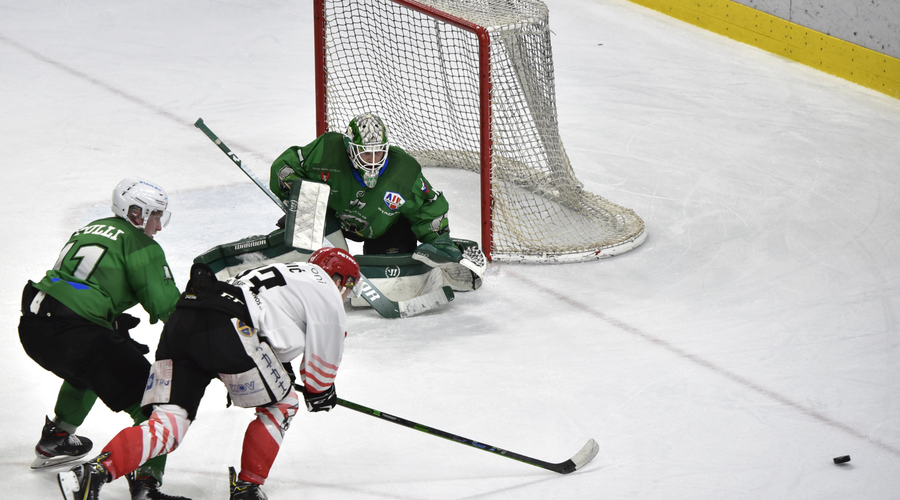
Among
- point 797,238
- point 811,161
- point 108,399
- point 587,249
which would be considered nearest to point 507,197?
point 587,249

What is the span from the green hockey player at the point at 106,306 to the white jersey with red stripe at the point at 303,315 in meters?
0.37

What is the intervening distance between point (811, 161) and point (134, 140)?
4.04 m

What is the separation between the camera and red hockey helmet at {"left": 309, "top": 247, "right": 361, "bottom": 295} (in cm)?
326

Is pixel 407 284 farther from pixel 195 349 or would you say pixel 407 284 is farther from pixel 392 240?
pixel 195 349

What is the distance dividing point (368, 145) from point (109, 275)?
1.58m

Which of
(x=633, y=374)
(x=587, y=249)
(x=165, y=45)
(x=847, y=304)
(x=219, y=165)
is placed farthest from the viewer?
(x=165, y=45)

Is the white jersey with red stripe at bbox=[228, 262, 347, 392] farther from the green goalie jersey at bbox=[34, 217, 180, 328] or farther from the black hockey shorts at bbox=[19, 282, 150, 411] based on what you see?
the black hockey shorts at bbox=[19, 282, 150, 411]

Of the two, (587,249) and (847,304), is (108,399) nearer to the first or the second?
(587,249)

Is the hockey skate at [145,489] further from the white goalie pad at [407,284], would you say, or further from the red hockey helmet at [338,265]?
the white goalie pad at [407,284]

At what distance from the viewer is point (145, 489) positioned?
326 cm

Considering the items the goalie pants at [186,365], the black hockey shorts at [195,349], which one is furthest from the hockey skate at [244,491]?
the black hockey shorts at [195,349]

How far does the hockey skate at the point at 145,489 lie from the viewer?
10.7ft

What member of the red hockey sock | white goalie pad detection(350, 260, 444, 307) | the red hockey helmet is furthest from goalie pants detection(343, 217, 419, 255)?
the red hockey sock

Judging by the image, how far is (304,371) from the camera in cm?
323
